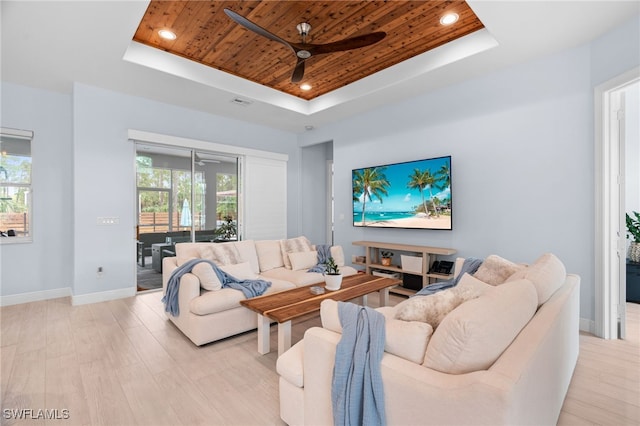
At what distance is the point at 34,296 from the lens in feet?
14.0

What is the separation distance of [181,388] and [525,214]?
12.5ft

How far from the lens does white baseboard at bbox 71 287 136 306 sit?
4.11 m

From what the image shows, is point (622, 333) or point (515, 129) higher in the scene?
point (515, 129)

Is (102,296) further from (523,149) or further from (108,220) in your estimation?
(523,149)

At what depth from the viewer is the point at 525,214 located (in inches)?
140

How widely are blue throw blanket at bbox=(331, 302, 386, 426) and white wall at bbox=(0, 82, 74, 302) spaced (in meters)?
4.64

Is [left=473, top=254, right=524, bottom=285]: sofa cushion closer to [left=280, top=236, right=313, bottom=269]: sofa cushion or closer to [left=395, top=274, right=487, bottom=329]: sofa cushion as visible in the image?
[left=395, top=274, right=487, bottom=329]: sofa cushion

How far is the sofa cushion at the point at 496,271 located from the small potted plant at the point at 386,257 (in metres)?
2.04

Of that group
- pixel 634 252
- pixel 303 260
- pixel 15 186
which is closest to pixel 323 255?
pixel 303 260

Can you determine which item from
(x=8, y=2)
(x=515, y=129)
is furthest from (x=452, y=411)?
(x=8, y=2)

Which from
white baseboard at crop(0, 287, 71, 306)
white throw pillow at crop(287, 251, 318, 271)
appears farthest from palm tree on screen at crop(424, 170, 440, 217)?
white baseboard at crop(0, 287, 71, 306)

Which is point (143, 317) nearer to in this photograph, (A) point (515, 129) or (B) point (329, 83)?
(B) point (329, 83)

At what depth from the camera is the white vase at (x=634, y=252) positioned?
404 cm

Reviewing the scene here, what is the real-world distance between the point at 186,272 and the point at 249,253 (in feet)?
3.34
